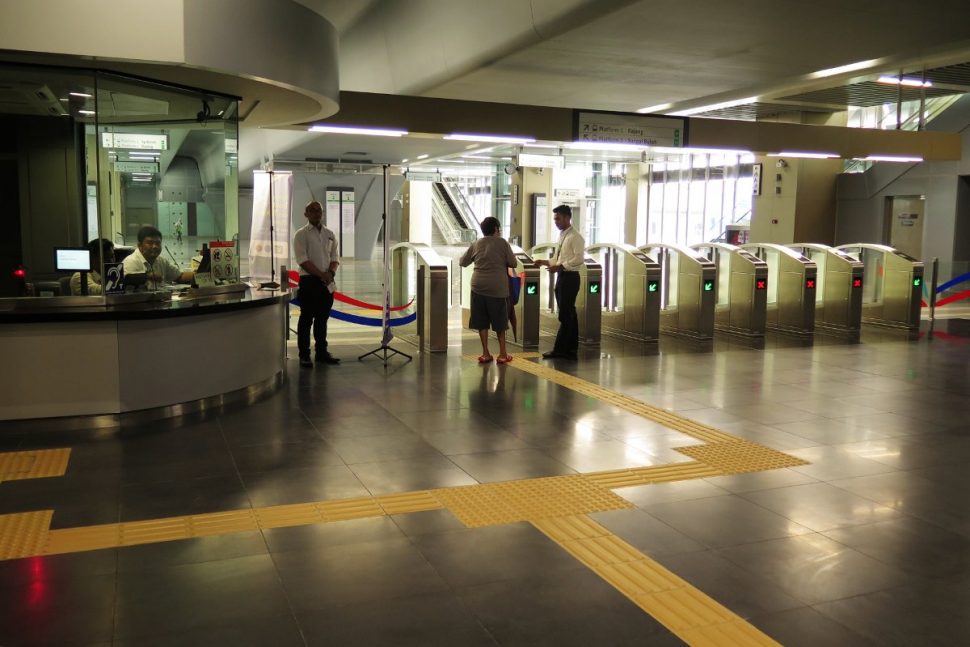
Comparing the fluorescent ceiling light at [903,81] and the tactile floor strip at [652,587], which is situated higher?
the fluorescent ceiling light at [903,81]

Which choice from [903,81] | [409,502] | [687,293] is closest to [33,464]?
[409,502]

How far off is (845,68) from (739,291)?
3325 millimetres

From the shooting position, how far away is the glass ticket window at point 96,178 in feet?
21.5

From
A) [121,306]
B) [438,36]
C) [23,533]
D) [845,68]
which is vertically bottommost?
[23,533]

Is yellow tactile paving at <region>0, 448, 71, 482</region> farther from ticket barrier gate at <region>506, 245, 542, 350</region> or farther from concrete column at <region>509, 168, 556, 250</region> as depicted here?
concrete column at <region>509, 168, 556, 250</region>

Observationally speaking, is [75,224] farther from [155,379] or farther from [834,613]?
[834,613]

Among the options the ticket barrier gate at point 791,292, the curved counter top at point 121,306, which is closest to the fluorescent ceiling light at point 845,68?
the ticket barrier gate at point 791,292

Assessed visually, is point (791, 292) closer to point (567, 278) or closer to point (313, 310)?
point (567, 278)

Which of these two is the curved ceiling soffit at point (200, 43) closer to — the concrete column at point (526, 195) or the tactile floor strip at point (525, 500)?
the tactile floor strip at point (525, 500)

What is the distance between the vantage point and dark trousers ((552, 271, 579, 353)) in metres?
9.43

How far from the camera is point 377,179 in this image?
26.0 m

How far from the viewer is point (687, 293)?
11547 mm

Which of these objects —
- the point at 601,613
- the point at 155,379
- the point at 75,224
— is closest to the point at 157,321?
the point at 155,379

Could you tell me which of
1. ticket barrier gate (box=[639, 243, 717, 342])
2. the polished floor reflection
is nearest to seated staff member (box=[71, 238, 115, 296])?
the polished floor reflection
